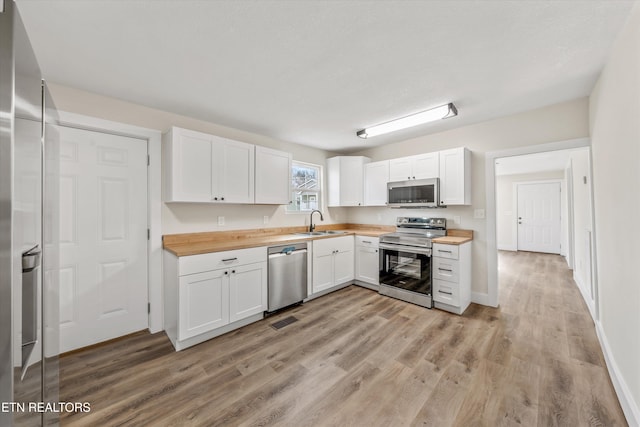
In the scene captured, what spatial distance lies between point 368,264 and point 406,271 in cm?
63

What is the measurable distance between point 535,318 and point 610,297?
39.7 inches

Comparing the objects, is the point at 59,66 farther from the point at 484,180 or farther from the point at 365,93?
the point at 484,180

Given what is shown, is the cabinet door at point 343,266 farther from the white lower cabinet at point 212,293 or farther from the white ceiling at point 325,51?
the white ceiling at point 325,51

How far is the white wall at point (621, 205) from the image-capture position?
4.61ft

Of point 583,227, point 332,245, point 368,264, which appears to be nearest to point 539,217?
point 583,227

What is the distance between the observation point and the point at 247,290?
8.83 ft

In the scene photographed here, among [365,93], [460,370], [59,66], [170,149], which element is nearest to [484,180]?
[365,93]

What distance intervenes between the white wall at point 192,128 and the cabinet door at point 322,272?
2.72ft

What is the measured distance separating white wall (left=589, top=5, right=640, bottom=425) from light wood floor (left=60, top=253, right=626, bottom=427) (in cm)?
28

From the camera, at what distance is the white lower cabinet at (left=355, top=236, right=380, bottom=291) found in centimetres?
373

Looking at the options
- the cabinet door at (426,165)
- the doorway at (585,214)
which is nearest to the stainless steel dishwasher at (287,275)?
the cabinet door at (426,165)

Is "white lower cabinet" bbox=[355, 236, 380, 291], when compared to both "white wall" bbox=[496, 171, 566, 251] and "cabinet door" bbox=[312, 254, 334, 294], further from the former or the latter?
"white wall" bbox=[496, 171, 566, 251]

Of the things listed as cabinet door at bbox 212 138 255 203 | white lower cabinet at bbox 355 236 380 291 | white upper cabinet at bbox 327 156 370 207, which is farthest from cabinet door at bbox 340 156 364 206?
cabinet door at bbox 212 138 255 203

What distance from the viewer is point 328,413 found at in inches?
61.6
